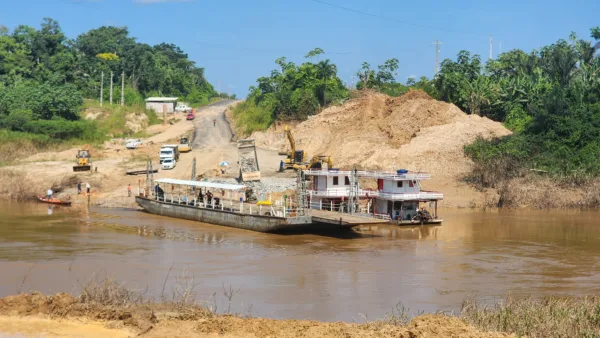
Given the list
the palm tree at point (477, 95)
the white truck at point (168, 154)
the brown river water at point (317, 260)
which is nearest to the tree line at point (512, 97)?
the palm tree at point (477, 95)

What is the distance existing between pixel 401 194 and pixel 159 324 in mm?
26607

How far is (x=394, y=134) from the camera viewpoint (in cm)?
6119

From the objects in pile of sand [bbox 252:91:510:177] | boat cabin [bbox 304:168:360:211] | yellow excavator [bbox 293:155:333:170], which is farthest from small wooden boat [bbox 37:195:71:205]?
pile of sand [bbox 252:91:510:177]

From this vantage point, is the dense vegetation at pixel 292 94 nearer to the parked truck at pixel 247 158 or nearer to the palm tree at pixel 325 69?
the palm tree at pixel 325 69

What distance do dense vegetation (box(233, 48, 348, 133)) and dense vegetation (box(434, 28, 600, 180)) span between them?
42.1 ft

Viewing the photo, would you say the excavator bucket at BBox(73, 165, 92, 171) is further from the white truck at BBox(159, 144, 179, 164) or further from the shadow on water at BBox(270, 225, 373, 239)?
the shadow on water at BBox(270, 225, 373, 239)

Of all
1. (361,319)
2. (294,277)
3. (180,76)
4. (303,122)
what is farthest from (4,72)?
(361,319)

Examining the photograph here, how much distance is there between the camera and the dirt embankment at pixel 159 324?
1636 centimetres

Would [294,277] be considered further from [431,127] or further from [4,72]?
[4,72]

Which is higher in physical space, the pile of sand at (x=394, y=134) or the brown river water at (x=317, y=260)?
the pile of sand at (x=394, y=134)

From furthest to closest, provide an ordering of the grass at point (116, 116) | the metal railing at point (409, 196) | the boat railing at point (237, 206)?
the grass at point (116, 116) < the metal railing at point (409, 196) < the boat railing at point (237, 206)

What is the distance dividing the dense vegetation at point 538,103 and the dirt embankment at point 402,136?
2207 mm

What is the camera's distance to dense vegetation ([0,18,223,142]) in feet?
238

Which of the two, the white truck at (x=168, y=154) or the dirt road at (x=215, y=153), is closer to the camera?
the dirt road at (x=215, y=153)
